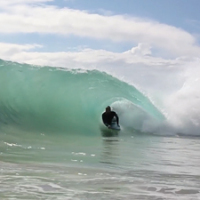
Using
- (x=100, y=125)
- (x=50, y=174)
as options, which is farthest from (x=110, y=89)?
(x=50, y=174)

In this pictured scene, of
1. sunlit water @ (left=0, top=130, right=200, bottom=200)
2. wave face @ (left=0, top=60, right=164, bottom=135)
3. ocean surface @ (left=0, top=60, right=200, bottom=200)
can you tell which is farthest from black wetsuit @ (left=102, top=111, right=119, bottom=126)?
sunlit water @ (left=0, top=130, right=200, bottom=200)

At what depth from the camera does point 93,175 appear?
5.66 meters

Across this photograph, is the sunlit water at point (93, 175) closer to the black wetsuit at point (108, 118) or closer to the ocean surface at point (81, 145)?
the ocean surface at point (81, 145)

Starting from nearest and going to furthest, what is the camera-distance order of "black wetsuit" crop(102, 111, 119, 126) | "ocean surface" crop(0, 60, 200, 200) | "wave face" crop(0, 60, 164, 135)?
"ocean surface" crop(0, 60, 200, 200) < "wave face" crop(0, 60, 164, 135) < "black wetsuit" crop(102, 111, 119, 126)

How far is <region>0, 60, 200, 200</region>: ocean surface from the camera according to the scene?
4805mm

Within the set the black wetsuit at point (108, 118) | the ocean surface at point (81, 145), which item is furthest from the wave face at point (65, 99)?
the black wetsuit at point (108, 118)

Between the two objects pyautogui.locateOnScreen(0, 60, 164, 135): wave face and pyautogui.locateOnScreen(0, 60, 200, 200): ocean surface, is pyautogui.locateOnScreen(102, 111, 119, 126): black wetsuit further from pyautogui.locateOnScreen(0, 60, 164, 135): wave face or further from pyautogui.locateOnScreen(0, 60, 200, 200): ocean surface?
pyautogui.locateOnScreen(0, 60, 164, 135): wave face

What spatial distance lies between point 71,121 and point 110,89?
4.51 meters

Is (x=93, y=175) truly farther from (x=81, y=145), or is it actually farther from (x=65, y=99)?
(x=65, y=99)

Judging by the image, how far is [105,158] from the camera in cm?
766

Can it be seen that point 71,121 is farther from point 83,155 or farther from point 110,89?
point 83,155

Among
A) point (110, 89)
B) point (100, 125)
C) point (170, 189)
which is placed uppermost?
point (110, 89)

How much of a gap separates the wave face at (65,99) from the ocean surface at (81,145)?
0.03m

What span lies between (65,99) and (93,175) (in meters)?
12.7
